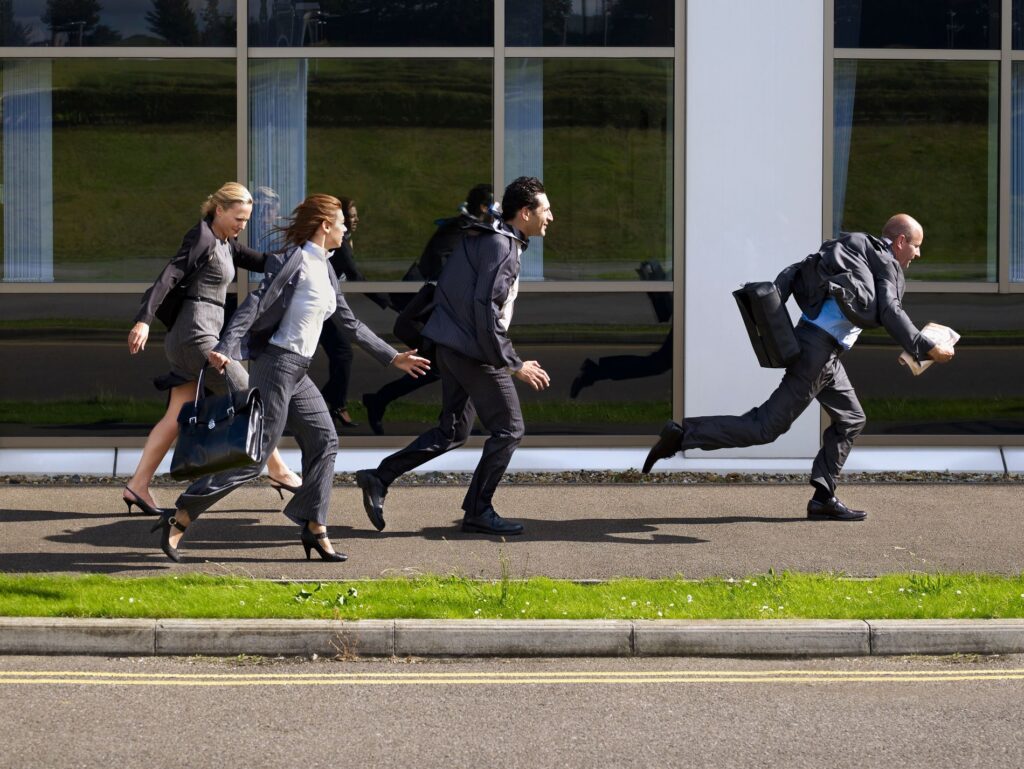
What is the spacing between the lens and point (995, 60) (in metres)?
11.6

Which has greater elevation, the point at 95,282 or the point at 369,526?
the point at 95,282

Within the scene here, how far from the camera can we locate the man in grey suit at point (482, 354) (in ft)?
28.1

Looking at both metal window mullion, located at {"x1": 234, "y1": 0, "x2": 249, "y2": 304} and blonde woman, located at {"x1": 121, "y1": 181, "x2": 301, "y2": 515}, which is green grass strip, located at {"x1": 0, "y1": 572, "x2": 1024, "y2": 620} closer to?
blonde woman, located at {"x1": 121, "y1": 181, "x2": 301, "y2": 515}

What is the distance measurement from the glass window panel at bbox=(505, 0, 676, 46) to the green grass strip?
491cm

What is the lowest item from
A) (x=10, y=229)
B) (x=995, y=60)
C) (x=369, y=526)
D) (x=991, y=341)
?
(x=369, y=526)

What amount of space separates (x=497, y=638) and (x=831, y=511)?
342 centimetres

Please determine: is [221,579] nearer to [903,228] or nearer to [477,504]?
[477,504]

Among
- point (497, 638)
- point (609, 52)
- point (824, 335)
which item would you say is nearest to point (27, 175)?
point (609, 52)

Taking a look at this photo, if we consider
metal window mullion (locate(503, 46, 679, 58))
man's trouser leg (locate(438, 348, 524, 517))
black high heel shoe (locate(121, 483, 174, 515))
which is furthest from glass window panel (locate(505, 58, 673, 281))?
black high heel shoe (locate(121, 483, 174, 515))

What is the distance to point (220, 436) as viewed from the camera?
7.68 meters

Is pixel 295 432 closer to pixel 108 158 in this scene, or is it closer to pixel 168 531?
pixel 168 531

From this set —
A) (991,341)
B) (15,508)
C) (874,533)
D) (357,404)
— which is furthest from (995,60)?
(15,508)

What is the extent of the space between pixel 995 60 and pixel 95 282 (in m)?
6.15

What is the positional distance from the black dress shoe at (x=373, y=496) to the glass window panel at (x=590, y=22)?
12.4ft
